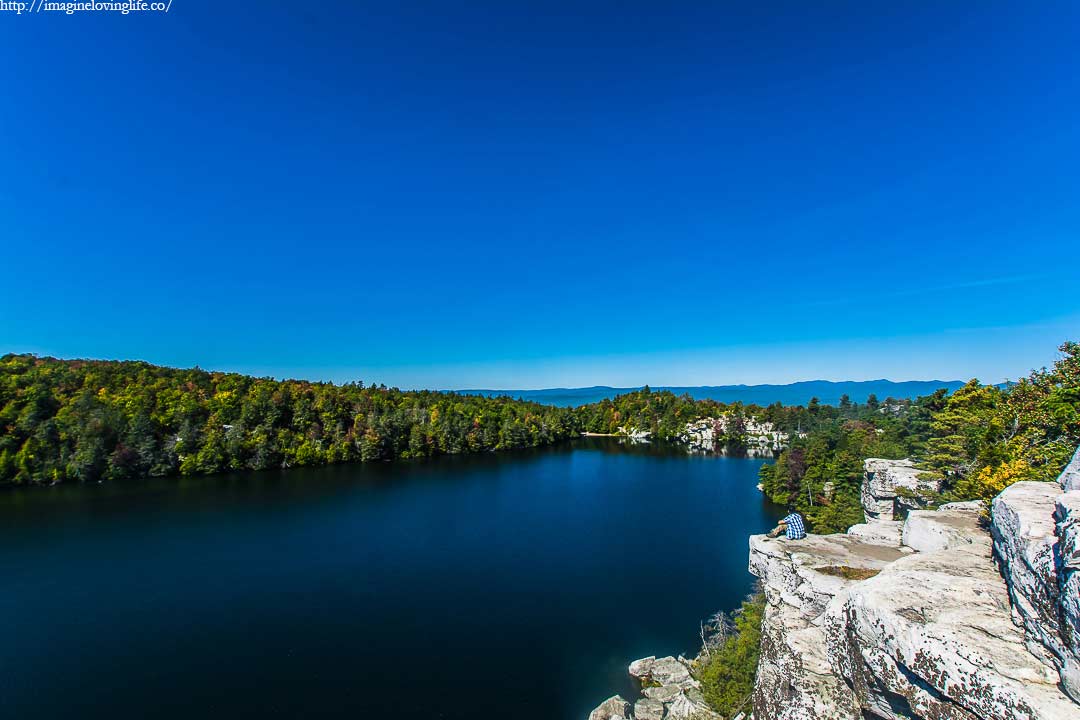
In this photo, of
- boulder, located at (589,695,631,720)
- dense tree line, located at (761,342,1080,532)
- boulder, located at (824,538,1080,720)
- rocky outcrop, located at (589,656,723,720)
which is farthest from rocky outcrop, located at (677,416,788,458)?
boulder, located at (824,538,1080,720)

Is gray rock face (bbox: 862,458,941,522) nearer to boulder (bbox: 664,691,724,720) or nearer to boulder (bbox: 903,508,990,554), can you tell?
boulder (bbox: 903,508,990,554)

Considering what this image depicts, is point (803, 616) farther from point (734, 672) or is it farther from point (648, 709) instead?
point (648, 709)

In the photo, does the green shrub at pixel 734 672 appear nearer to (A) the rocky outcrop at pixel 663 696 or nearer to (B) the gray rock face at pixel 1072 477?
(A) the rocky outcrop at pixel 663 696

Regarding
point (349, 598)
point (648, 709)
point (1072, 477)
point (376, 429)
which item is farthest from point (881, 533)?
point (376, 429)

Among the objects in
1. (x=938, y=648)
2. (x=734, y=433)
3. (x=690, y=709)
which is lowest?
(x=690, y=709)

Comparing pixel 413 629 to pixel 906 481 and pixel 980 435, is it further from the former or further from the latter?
pixel 980 435

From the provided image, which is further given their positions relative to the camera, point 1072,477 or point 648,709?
point 648,709
